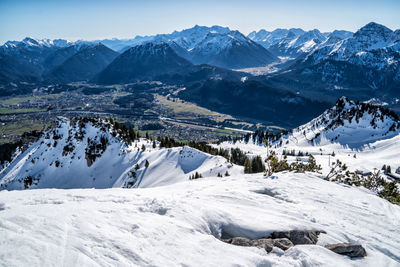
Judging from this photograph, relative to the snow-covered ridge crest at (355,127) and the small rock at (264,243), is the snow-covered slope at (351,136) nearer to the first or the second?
the snow-covered ridge crest at (355,127)

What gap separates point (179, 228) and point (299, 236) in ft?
30.3

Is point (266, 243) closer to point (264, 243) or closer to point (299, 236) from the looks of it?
point (264, 243)

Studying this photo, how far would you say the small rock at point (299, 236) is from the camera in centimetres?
1802

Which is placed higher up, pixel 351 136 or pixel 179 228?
pixel 179 228

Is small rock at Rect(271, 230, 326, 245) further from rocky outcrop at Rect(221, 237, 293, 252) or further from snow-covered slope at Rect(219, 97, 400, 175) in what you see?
snow-covered slope at Rect(219, 97, 400, 175)

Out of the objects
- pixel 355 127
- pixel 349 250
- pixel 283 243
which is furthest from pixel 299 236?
pixel 355 127

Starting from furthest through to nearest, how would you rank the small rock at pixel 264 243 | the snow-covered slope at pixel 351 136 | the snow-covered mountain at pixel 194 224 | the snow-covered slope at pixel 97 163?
the snow-covered slope at pixel 351 136 → the snow-covered slope at pixel 97 163 → the small rock at pixel 264 243 → the snow-covered mountain at pixel 194 224

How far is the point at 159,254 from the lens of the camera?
46.8ft

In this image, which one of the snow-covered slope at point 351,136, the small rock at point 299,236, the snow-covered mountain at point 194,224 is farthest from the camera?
the snow-covered slope at point 351,136

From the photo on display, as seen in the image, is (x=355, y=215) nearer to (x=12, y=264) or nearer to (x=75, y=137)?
(x=12, y=264)

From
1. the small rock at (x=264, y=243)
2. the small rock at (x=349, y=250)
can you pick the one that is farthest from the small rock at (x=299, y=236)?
the small rock at (x=264, y=243)

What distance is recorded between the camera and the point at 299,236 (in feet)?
60.2

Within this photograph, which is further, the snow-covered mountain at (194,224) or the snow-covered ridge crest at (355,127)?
the snow-covered ridge crest at (355,127)

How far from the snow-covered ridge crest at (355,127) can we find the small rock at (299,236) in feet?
539
